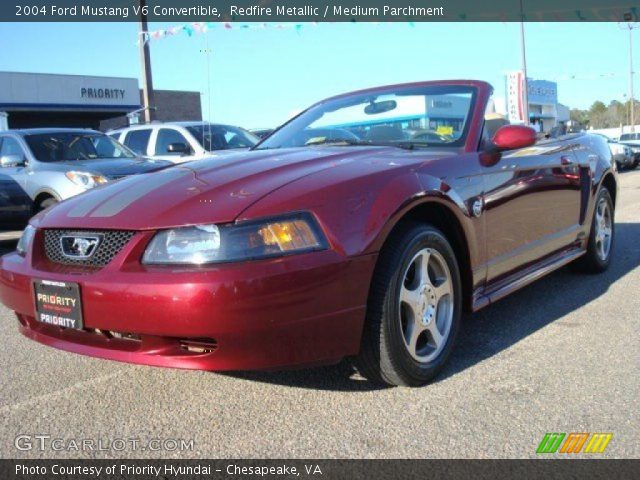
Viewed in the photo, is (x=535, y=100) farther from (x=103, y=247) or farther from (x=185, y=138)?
(x=103, y=247)

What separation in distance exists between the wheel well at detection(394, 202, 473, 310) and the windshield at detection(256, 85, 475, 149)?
53cm

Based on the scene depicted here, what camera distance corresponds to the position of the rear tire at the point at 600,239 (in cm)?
513

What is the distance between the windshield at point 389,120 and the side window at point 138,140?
7.49m

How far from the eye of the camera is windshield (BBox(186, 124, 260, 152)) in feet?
35.3

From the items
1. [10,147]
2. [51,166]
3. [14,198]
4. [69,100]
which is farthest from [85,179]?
[69,100]

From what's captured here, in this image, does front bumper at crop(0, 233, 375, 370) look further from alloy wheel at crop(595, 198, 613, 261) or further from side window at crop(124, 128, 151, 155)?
side window at crop(124, 128, 151, 155)

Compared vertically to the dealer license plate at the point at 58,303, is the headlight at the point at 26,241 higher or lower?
higher

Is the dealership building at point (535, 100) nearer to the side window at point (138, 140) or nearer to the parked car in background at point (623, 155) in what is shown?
the parked car in background at point (623, 155)

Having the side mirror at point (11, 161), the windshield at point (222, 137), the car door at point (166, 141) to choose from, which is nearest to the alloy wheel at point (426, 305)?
the side mirror at point (11, 161)

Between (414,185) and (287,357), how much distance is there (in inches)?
39.4

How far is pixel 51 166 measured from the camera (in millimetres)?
7895

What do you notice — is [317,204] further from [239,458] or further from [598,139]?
[598,139]

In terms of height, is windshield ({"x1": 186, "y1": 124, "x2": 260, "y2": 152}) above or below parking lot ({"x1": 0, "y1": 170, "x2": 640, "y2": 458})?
above

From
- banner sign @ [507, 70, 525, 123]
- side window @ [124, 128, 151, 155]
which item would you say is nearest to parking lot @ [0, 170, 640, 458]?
side window @ [124, 128, 151, 155]
